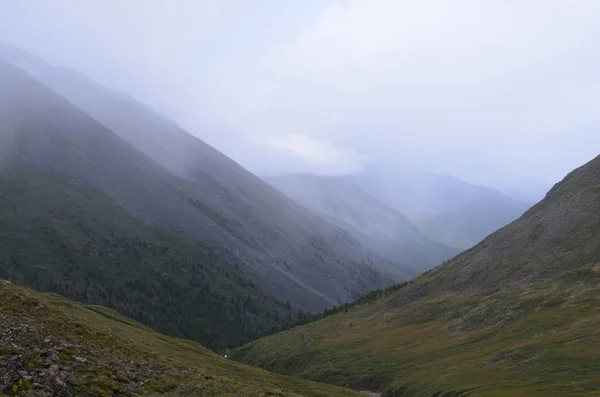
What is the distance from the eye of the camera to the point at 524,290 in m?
116

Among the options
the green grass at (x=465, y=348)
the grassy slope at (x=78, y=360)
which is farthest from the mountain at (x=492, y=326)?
the grassy slope at (x=78, y=360)

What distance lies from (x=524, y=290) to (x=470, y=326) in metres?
17.3

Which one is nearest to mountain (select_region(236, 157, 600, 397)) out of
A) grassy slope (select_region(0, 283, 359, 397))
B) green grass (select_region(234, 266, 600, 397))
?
green grass (select_region(234, 266, 600, 397))

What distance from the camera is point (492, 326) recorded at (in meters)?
101

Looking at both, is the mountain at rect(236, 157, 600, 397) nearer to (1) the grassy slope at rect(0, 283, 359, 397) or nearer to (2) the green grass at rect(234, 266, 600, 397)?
(2) the green grass at rect(234, 266, 600, 397)

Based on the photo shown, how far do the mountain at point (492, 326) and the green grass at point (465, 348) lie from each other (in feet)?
0.96

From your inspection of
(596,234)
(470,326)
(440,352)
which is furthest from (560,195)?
(440,352)

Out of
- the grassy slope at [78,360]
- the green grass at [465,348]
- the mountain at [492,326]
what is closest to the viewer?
the grassy slope at [78,360]

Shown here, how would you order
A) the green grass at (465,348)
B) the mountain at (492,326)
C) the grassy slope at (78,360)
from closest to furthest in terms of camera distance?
the grassy slope at (78,360) → the green grass at (465,348) → the mountain at (492,326)

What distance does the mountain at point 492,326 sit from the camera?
6831cm

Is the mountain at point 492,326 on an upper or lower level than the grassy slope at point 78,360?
upper

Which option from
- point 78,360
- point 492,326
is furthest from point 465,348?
point 78,360

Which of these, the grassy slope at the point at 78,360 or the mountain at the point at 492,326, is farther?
the mountain at the point at 492,326

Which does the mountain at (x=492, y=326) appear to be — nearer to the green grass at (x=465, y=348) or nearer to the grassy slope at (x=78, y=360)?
the green grass at (x=465, y=348)
